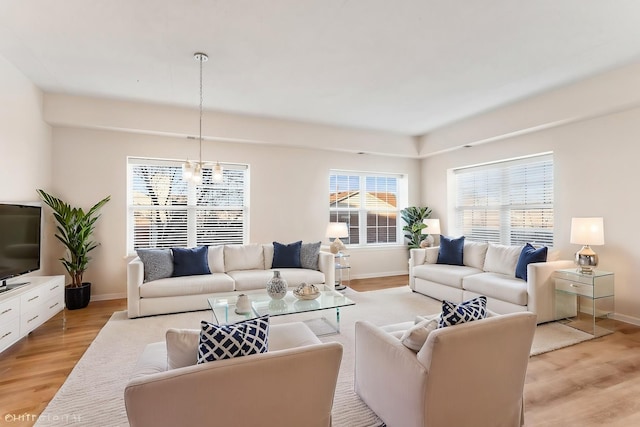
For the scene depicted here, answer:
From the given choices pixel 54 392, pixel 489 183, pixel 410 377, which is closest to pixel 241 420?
pixel 410 377

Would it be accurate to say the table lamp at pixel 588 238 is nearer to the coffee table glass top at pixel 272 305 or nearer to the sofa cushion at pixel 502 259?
the sofa cushion at pixel 502 259

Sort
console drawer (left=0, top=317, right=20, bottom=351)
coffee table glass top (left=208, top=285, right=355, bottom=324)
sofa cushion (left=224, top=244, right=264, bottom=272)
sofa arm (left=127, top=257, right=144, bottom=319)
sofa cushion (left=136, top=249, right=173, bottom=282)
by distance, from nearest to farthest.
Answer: console drawer (left=0, top=317, right=20, bottom=351) → coffee table glass top (left=208, top=285, right=355, bottom=324) → sofa arm (left=127, top=257, right=144, bottom=319) → sofa cushion (left=136, top=249, right=173, bottom=282) → sofa cushion (left=224, top=244, right=264, bottom=272)

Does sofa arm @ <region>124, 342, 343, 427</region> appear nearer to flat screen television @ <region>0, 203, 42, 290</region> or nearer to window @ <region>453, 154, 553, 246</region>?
flat screen television @ <region>0, 203, 42, 290</region>

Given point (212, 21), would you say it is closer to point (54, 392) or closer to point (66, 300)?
point (54, 392)

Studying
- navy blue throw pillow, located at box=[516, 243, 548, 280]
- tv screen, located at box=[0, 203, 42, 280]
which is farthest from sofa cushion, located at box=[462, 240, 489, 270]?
tv screen, located at box=[0, 203, 42, 280]

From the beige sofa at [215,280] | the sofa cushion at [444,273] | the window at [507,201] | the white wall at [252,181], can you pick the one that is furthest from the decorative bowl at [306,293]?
the window at [507,201]

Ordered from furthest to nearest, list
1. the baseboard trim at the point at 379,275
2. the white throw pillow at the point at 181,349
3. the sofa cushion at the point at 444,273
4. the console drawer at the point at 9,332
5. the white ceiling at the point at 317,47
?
the baseboard trim at the point at 379,275 → the sofa cushion at the point at 444,273 → the console drawer at the point at 9,332 → the white ceiling at the point at 317,47 → the white throw pillow at the point at 181,349

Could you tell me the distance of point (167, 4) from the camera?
2467mm

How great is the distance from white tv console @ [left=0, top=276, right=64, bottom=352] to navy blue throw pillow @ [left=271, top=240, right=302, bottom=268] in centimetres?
264

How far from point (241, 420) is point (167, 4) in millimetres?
2862

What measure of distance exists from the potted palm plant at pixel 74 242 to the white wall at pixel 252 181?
30 centimetres

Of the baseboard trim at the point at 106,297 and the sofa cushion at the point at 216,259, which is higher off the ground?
the sofa cushion at the point at 216,259

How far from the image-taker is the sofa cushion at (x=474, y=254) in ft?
15.8

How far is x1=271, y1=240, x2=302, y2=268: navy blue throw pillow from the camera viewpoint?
493 centimetres
